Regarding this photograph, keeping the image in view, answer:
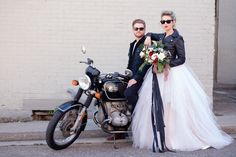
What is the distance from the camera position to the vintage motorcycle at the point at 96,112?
667cm

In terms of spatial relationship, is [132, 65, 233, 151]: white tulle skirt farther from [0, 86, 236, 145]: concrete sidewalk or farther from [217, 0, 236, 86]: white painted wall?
[217, 0, 236, 86]: white painted wall

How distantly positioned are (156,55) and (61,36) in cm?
286

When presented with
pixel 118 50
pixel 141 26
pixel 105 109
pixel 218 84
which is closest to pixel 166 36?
pixel 141 26

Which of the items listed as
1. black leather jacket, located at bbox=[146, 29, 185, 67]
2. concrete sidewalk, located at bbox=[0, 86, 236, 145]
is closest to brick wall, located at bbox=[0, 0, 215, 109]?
concrete sidewalk, located at bbox=[0, 86, 236, 145]

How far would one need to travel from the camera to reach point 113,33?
8992mm

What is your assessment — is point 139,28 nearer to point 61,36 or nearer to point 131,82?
point 131,82

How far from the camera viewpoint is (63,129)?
6691 mm

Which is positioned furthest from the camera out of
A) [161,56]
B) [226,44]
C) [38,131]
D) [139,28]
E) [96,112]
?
[226,44]

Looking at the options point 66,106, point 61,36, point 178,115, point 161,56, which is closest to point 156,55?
point 161,56

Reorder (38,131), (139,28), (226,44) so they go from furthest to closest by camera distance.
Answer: (226,44) < (38,131) < (139,28)

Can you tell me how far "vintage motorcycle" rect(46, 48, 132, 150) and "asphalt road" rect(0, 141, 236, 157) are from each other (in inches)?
7.0

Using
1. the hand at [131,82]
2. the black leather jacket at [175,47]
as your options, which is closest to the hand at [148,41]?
the black leather jacket at [175,47]

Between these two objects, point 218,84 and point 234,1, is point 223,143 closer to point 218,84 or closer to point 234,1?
point 218,84

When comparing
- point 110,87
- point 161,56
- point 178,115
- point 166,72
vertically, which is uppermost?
point 161,56
